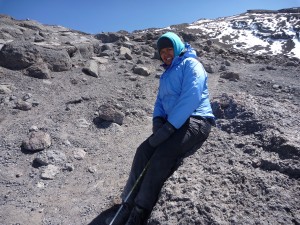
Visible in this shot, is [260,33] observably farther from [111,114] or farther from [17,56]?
[111,114]

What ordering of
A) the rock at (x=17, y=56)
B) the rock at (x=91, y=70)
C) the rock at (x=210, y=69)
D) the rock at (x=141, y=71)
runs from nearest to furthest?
Result: the rock at (x=17, y=56), the rock at (x=91, y=70), the rock at (x=141, y=71), the rock at (x=210, y=69)

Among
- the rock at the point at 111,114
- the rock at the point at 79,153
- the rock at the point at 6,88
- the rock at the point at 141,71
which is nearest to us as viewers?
the rock at the point at 79,153

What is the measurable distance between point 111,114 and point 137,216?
4933mm

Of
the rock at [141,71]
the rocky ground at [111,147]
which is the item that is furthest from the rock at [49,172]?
the rock at [141,71]

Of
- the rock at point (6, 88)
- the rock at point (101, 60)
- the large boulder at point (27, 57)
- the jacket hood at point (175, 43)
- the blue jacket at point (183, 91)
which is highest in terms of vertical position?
the jacket hood at point (175, 43)

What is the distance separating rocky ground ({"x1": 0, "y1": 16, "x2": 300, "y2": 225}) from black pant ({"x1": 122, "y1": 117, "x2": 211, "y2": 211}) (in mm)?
185

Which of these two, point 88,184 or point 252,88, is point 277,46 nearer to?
point 252,88

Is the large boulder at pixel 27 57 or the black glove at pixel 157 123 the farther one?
the large boulder at pixel 27 57

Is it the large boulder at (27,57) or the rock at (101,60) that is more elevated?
the large boulder at (27,57)

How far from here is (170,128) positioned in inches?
158

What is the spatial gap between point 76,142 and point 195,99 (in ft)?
13.8

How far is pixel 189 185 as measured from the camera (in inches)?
149

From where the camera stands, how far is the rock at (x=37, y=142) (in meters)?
6.58

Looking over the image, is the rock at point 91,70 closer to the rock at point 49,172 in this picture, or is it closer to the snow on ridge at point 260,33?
the rock at point 49,172
